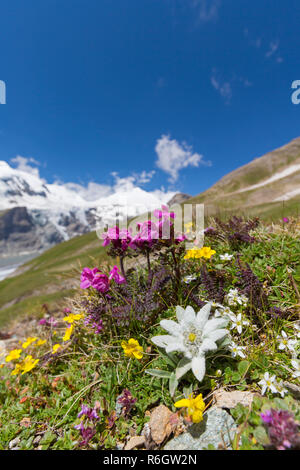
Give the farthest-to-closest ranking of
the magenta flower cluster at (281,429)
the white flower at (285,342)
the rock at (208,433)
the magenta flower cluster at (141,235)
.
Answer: the magenta flower cluster at (141,235), the white flower at (285,342), the rock at (208,433), the magenta flower cluster at (281,429)

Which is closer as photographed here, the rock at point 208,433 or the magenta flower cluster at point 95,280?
the rock at point 208,433

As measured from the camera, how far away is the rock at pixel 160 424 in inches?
66.5

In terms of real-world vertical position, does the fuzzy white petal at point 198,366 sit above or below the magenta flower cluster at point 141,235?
below

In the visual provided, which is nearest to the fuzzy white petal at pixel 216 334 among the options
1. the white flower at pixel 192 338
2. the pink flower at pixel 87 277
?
the white flower at pixel 192 338

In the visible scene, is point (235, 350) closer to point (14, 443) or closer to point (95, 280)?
point (95, 280)

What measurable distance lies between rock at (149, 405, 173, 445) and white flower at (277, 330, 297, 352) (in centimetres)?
116

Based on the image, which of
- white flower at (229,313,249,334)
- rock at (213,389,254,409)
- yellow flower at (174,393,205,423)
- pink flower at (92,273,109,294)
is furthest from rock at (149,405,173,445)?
pink flower at (92,273,109,294)

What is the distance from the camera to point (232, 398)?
170 cm

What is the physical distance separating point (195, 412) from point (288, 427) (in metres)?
0.61

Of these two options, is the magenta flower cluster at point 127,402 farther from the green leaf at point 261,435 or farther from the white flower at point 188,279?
the white flower at point 188,279

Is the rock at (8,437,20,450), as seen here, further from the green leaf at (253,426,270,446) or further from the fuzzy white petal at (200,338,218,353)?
the green leaf at (253,426,270,446)

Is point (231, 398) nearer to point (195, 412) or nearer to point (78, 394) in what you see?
point (195, 412)

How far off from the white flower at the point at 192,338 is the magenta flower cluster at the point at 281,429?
19.0 inches
